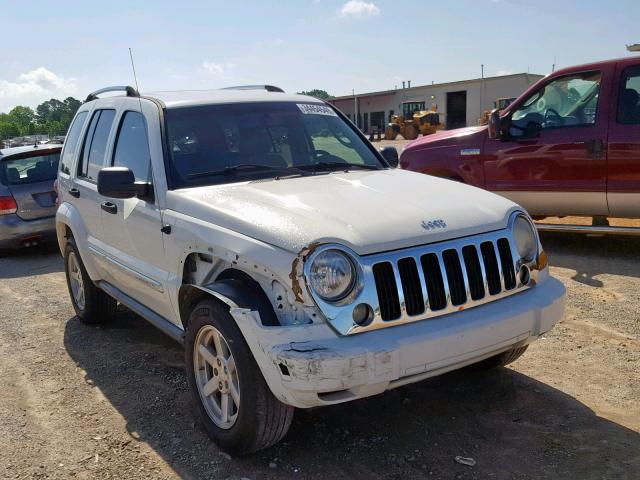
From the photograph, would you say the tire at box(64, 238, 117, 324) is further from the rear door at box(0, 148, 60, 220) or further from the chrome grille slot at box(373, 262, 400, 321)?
the rear door at box(0, 148, 60, 220)

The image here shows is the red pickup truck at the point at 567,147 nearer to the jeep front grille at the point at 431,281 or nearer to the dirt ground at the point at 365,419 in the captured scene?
the dirt ground at the point at 365,419

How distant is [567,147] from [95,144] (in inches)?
193

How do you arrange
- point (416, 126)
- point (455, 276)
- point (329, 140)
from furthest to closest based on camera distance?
point (416, 126) < point (329, 140) < point (455, 276)

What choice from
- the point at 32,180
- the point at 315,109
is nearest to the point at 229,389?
the point at 315,109

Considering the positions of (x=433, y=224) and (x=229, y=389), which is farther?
(x=229, y=389)

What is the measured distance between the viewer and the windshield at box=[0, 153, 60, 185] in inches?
360

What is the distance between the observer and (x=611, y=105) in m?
6.69

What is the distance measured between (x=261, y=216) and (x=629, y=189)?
495 cm

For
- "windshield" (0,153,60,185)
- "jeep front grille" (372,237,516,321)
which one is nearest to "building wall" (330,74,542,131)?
"windshield" (0,153,60,185)

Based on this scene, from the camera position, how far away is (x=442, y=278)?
9.92 ft

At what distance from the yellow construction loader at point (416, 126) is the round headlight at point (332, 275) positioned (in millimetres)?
36675

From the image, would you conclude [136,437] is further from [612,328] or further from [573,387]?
[612,328]

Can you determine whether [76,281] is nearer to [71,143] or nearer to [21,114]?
[71,143]

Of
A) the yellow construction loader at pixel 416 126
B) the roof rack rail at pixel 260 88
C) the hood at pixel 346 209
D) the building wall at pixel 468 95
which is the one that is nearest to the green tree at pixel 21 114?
the building wall at pixel 468 95
